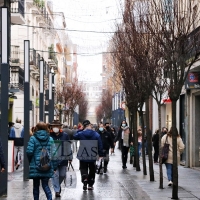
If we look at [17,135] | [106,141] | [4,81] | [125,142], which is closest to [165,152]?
[4,81]

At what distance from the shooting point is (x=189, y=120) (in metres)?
27.3

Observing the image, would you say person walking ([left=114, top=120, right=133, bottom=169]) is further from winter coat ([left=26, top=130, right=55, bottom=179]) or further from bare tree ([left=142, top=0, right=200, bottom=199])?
winter coat ([left=26, top=130, right=55, bottom=179])

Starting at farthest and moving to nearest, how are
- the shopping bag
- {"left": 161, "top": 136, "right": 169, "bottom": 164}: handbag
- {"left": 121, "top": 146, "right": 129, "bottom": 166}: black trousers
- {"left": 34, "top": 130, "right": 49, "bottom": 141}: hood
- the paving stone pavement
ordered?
{"left": 121, "top": 146, "right": 129, "bottom": 166}: black trousers → the shopping bag → {"left": 161, "top": 136, "right": 169, "bottom": 164}: handbag → the paving stone pavement → {"left": 34, "top": 130, "right": 49, "bottom": 141}: hood

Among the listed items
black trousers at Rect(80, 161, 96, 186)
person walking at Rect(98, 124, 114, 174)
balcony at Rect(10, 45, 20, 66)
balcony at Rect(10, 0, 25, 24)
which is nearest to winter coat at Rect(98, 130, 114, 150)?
person walking at Rect(98, 124, 114, 174)

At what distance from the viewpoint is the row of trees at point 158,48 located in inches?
582

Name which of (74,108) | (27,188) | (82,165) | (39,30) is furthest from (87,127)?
(74,108)

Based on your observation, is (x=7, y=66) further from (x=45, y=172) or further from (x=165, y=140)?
(x=165, y=140)

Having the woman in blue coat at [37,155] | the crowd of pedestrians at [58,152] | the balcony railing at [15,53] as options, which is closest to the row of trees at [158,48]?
the crowd of pedestrians at [58,152]

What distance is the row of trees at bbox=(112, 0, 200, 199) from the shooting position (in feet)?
48.5

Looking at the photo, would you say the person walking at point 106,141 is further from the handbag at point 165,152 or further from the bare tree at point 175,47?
the bare tree at point 175,47

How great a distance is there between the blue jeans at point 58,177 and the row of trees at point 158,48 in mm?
2786

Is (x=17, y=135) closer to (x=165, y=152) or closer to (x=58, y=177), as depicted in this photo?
(x=165, y=152)

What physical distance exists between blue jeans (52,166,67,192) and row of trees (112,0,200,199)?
A: 9.14 ft

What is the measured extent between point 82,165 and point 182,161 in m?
12.3
